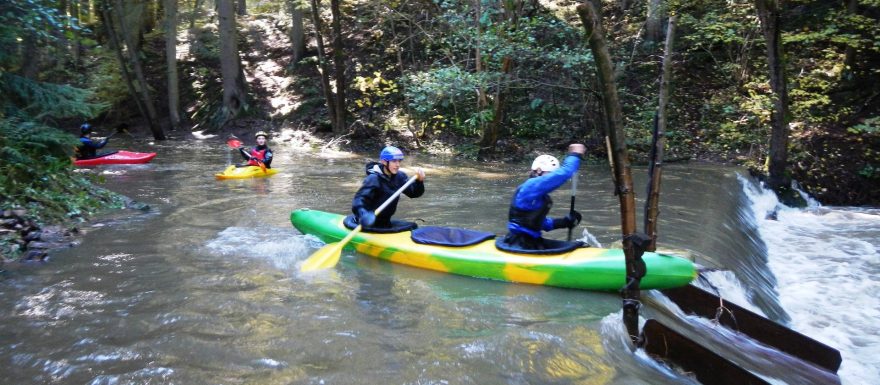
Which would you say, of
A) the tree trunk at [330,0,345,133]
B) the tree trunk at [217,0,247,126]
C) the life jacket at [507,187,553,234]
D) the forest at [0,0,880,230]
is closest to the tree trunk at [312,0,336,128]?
the forest at [0,0,880,230]

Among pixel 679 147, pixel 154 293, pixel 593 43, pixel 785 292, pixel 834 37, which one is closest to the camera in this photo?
pixel 593 43

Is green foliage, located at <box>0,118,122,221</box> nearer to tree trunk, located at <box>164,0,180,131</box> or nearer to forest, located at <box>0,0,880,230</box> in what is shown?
forest, located at <box>0,0,880,230</box>

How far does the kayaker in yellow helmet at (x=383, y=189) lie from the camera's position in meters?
6.12

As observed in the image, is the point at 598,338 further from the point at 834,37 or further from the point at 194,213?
the point at 834,37

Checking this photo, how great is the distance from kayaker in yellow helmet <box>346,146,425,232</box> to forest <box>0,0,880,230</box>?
1746 millimetres

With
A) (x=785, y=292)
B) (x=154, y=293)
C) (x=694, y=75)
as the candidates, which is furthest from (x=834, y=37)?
(x=154, y=293)

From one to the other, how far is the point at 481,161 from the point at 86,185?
8.47 metres

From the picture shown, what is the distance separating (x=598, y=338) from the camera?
4.12 m

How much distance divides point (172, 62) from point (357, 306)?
52.4ft

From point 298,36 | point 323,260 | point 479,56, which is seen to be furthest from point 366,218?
point 298,36

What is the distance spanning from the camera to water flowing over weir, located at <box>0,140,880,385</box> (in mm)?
3604

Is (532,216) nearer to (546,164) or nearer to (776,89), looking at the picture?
(546,164)

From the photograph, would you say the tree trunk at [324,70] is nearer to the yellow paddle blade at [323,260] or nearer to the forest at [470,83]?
the forest at [470,83]

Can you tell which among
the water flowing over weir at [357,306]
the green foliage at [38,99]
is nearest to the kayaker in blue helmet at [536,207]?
Answer: the water flowing over weir at [357,306]
